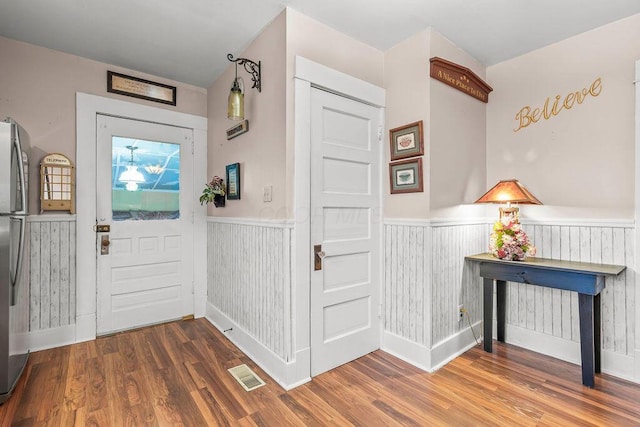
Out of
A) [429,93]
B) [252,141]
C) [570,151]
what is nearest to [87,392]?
[252,141]

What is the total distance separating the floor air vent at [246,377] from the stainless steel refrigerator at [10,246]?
1.35m

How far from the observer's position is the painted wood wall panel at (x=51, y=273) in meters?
2.61

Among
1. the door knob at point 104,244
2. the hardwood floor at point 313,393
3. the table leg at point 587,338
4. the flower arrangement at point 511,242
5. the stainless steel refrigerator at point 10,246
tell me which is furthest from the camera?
the door knob at point 104,244

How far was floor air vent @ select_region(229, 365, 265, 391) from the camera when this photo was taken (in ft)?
7.05

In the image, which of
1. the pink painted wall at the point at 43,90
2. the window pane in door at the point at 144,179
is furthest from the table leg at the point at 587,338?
the pink painted wall at the point at 43,90

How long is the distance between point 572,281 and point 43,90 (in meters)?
4.35

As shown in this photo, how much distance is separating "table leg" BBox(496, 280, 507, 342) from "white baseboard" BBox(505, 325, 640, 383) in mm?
50

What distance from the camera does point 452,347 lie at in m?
2.57

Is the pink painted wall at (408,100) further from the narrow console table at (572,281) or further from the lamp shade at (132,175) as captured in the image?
the lamp shade at (132,175)

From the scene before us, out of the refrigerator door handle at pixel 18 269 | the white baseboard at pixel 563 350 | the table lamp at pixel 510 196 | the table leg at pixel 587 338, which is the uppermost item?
the table lamp at pixel 510 196

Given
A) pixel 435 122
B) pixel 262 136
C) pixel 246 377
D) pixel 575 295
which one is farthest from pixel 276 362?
pixel 575 295

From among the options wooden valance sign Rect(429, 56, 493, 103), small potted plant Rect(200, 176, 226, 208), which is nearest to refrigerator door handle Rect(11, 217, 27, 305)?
small potted plant Rect(200, 176, 226, 208)

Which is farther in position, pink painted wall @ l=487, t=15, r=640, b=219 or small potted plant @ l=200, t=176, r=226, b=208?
small potted plant @ l=200, t=176, r=226, b=208

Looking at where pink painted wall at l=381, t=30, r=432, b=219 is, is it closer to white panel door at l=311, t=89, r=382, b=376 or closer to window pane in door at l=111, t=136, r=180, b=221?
white panel door at l=311, t=89, r=382, b=376
